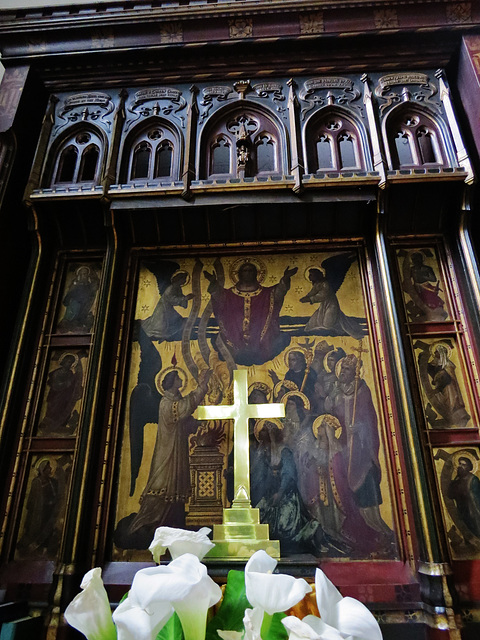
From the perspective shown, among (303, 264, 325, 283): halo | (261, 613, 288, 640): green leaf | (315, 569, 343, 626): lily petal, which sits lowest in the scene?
(261, 613, 288, 640): green leaf

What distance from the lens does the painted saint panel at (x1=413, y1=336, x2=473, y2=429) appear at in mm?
3695

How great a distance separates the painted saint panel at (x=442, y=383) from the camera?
370 centimetres

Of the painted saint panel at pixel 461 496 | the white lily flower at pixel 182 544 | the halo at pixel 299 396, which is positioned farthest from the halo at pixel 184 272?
the white lily flower at pixel 182 544

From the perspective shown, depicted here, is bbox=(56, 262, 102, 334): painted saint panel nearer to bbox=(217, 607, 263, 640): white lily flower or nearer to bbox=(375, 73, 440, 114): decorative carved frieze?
bbox=(375, 73, 440, 114): decorative carved frieze

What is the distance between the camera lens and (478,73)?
430 centimetres

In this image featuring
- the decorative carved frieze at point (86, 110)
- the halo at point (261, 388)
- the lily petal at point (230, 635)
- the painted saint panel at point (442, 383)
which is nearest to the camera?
the lily petal at point (230, 635)

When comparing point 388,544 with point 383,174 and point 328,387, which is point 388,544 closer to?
point 328,387

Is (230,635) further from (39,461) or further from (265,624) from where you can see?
(39,461)

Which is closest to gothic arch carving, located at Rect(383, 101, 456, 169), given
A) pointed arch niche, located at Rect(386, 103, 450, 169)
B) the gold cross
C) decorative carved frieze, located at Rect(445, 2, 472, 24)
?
pointed arch niche, located at Rect(386, 103, 450, 169)

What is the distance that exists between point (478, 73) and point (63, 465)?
486 cm

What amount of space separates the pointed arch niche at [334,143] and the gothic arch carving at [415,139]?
0.81 feet

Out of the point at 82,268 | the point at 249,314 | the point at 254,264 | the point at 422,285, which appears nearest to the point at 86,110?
the point at 82,268

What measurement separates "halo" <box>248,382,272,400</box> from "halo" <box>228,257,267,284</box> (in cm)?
100

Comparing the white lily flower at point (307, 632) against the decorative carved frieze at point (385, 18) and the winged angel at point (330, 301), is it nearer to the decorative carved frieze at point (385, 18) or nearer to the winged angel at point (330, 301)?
the winged angel at point (330, 301)
